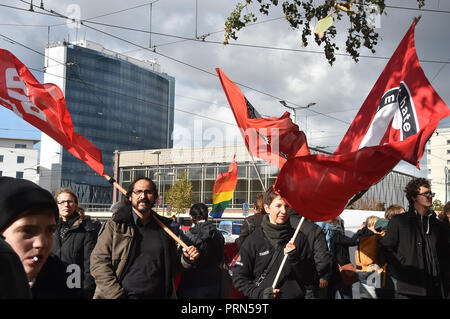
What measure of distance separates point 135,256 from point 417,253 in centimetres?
268

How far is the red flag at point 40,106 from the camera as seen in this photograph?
5137mm

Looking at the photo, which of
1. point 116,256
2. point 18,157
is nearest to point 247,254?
point 116,256

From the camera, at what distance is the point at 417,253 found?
15.6 ft

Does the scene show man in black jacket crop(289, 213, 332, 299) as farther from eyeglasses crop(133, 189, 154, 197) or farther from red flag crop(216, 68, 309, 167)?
eyeglasses crop(133, 189, 154, 197)

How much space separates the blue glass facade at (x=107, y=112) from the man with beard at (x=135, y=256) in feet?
332

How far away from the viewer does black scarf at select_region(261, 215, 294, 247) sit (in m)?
4.26

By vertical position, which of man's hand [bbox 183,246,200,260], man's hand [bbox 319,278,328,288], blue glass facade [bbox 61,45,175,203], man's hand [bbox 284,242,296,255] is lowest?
man's hand [bbox 319,278,328,288]

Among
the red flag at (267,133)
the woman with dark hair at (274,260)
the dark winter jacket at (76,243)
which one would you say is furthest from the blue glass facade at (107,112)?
the woman with dark hair at (274,260)

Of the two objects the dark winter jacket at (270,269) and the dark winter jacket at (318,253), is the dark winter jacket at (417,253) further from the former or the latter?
the dark winter jacket at (270,269)

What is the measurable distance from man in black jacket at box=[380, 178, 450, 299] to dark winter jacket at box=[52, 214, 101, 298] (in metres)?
3.08

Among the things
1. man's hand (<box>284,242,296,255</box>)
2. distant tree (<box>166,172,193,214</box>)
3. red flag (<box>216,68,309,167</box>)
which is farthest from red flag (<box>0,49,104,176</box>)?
distant tree (<box>166,172,193,214</box>)
